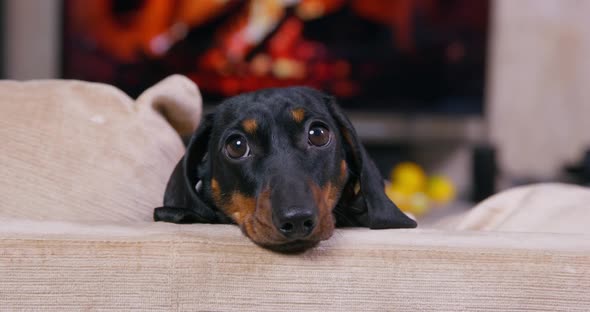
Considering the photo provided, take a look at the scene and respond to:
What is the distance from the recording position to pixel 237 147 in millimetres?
1282

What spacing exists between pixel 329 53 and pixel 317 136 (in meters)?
3.24

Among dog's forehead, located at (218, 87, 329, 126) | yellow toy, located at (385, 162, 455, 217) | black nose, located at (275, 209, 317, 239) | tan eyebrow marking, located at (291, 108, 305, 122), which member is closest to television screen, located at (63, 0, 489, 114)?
yellow toy, located at (385, 162, 455, 217)

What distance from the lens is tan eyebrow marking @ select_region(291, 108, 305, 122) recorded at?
1285mm

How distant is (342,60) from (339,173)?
3.22 metres

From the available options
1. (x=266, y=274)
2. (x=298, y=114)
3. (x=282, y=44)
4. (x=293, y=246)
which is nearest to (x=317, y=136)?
(x=298, y=114)

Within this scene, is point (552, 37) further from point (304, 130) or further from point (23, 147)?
point (23, 147)

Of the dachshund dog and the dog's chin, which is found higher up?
the dog's chin

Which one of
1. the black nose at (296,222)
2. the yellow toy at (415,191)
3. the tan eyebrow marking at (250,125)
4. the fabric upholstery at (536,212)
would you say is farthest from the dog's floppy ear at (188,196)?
the yellow toy at (415,191)

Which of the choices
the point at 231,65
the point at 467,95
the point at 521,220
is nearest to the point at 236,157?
the point at 521,220

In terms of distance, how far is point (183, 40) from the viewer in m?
4.40

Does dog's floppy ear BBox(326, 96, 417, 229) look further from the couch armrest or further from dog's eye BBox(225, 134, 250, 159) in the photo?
the couch armrest

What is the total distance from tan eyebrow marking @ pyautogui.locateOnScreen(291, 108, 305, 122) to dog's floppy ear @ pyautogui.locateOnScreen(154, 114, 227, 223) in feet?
0.68

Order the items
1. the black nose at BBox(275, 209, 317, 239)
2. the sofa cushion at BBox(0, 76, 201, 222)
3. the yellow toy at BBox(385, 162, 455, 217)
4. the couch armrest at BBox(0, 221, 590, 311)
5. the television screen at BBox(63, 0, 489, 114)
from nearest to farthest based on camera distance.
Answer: the couch armrest at BBox(0, 221, 590, 311)
the black nose at BBox(275, 209, 317, 239)
the sofa cushion at BBox(0, 76, 201, 222)
the yellow toy at BBox(385, 162, 455, 217)
the television screen at BBox(63, 0, 489, 114)

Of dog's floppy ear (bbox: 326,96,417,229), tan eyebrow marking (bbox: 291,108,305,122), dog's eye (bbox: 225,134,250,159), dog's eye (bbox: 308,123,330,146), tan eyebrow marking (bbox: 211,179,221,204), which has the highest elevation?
tan eyebrow marking (bbox: 291,108,305,122)
